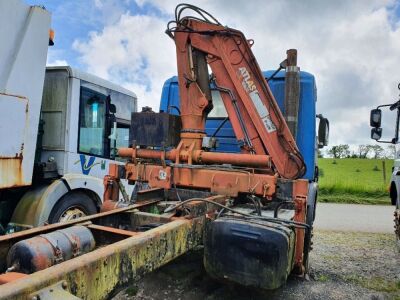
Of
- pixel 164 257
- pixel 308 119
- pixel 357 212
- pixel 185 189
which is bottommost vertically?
pixel 357 212

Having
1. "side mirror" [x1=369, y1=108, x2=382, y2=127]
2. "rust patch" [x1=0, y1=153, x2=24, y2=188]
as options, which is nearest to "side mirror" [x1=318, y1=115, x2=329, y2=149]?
"side mirror" [x1=369, y1=108, x2=382, y2=127]

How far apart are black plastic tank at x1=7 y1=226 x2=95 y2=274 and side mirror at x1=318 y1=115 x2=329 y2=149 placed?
410cm

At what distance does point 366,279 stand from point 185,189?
2554 millimetres

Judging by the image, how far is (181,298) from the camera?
376 centimetres

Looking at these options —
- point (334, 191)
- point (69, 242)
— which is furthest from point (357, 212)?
point (69, 242)

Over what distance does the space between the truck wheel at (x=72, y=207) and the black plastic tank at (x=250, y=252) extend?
106 inches

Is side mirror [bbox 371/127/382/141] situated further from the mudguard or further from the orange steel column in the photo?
the mudguard

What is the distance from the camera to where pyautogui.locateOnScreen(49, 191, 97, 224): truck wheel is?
4.82 meters

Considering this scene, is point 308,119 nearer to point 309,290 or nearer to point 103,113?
point 309,290

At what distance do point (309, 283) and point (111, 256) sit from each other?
3117 mm

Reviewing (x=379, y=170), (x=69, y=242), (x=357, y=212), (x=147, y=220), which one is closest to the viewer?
(x=69, y=242)

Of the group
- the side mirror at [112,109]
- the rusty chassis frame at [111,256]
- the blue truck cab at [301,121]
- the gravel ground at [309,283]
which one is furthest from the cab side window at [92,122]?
the rusty chassis frame at [111,256]

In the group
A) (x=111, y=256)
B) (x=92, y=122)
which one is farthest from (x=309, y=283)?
(x=92, y=122)

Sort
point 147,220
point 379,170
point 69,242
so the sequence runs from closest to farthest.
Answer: point 69,242 < point 147,220 < point 379,170
